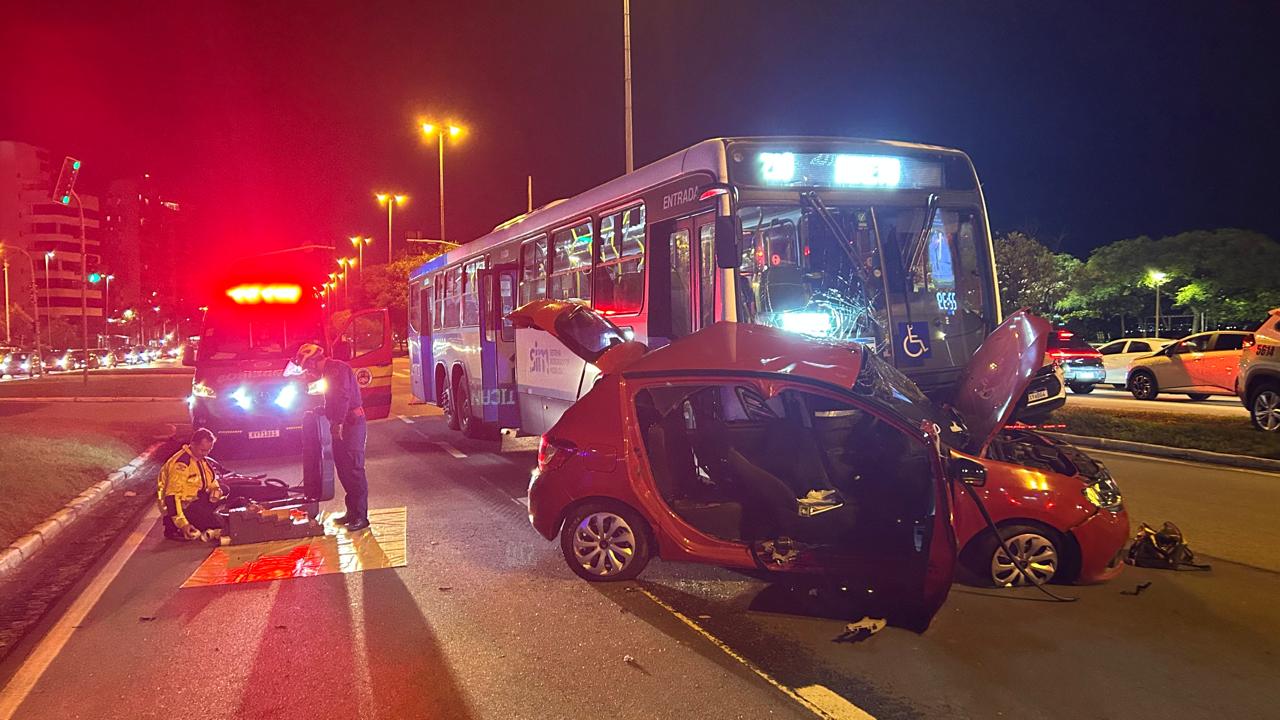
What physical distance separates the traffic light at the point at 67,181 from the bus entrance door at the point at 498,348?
8609 mm

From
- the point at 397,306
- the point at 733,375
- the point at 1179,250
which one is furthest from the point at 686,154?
the point at 397,306

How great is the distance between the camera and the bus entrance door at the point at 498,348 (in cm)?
1321

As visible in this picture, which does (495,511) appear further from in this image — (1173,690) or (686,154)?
(1173,690)

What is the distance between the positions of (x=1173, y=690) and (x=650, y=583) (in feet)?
10.6

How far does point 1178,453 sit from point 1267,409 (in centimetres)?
285

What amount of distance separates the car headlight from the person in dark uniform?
602cm

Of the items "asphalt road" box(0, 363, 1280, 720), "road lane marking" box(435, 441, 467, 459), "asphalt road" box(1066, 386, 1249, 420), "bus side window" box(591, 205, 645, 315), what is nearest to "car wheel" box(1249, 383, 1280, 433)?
"asphalt road" box(1066, 386, 1249, 420)

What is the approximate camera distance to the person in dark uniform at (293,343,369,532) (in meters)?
8.21

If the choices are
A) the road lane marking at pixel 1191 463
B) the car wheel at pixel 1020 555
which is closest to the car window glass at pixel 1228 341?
the road lane marking at pixel 1191 463

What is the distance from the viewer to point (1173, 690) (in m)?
4.36

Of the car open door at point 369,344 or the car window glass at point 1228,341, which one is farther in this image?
the car window glass at point 1228,341

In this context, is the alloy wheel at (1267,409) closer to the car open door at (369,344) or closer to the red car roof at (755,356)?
the red car roof at (755,356)

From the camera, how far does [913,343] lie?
827cm

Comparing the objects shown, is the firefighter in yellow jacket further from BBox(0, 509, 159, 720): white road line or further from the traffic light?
the traffic light
